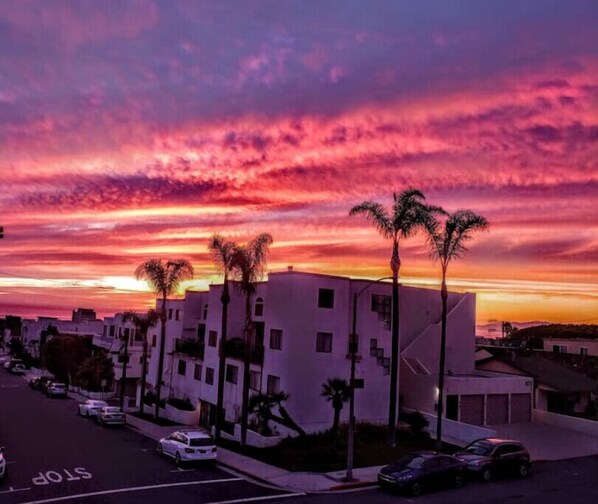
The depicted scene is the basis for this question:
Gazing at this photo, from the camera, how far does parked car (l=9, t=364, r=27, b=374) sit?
108512 millimetres

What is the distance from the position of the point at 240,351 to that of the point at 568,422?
80.4ft

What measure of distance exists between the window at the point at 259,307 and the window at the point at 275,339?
2.95 meters

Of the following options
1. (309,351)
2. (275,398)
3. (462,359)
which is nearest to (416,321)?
(462,359)

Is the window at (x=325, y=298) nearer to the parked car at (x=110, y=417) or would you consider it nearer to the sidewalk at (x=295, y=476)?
the sidewalk at (x=295, y=476)

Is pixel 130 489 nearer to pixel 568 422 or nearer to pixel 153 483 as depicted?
pixel 153 483

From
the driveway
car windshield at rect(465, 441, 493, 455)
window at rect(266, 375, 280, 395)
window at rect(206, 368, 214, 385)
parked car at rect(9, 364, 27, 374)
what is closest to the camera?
car windshield at rect(465, 441, 493, 455)

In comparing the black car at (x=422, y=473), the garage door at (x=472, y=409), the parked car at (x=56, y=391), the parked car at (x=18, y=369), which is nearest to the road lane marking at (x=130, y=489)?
the black car at (x=422, y=473)

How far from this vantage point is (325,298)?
40250mm

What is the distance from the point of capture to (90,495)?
23109mm

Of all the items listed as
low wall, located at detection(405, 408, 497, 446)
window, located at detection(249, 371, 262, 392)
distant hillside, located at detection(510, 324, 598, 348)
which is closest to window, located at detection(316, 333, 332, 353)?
window, located at detection(249, 371, 262, 392)

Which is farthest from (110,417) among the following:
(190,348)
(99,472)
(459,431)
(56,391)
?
(56,391)

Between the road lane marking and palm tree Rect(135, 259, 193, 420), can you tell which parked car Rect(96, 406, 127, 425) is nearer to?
palm tree Rect(135, 259, 193, 420)

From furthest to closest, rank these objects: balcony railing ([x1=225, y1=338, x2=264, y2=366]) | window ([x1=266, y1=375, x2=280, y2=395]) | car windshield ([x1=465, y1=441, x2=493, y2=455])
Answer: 1. balcony railing ([x1=225, y1=338, x2=264, y2=366])
2. window ([x1=266, y1=375, x2=280, y2=395])
3. car windshield ([x1=465, y1=441, x2=493, y2=455])

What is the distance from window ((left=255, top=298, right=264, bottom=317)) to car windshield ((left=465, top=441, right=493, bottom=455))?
19009mm
